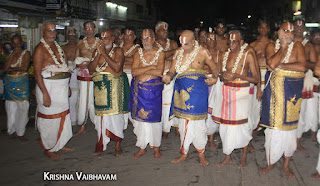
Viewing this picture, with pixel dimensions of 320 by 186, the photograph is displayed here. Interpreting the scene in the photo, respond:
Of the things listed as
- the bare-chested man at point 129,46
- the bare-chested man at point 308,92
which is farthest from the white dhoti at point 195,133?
the bare-chested man at point 129,46

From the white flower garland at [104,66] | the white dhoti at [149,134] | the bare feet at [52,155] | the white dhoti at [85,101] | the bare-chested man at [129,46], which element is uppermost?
the bare-chested man at [129,46]

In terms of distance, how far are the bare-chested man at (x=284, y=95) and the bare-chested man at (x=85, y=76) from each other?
3.57m

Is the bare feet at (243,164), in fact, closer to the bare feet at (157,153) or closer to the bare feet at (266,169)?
the bare feet at (266,169)

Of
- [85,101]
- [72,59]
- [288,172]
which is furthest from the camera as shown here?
[72,59]

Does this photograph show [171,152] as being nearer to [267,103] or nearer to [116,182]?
[116,182]

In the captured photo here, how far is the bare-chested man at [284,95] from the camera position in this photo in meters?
4.13

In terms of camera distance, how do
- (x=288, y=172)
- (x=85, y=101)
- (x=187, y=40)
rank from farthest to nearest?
(x=85, y=101) → (x=187, y=40) → (x=288, y=172)

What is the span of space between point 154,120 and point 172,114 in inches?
14.8

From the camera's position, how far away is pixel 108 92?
4.96m

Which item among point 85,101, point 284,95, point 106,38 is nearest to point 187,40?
point 106,38

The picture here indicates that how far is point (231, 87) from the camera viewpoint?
15.1 feet

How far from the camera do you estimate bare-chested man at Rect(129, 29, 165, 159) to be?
4.79m

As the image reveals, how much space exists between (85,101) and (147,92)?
7.01ft

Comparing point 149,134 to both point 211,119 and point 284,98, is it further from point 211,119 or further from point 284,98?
point 284,98
